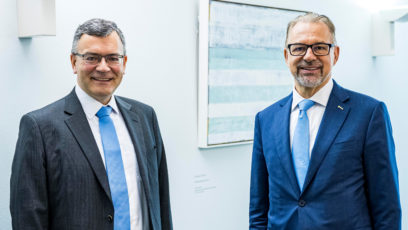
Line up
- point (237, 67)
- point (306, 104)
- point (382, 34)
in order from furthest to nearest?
1. point (382, 34)
2. point (237, 67)
3. point (306, 104)

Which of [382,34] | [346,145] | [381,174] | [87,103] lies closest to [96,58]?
[87,103]

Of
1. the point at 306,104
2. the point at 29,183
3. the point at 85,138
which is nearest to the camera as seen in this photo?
the point at 29,183

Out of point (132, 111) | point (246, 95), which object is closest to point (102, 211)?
point (132, 111)

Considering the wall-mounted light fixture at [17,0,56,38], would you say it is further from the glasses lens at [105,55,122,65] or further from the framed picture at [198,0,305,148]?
the framed picture at [198,0,305,148]

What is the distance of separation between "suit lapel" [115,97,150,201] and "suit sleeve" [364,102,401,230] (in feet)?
2.34

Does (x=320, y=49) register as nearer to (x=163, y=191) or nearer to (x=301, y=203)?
(x=301, y=203)

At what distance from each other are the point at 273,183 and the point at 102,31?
2.54ft

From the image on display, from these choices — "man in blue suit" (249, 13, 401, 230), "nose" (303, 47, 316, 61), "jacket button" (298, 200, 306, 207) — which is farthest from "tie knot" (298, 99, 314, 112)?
"jacket button" (298, 200, 306, 207)

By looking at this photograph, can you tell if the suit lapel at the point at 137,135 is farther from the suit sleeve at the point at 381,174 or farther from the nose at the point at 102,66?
the suit sleeve at the point at 381,174

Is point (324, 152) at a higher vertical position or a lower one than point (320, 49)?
lower

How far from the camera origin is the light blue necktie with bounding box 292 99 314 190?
59.7 inches

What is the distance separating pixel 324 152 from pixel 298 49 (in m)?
0.36

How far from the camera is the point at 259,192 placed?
167 cm

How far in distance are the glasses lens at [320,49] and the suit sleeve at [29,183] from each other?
0.91 m
